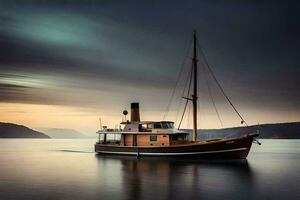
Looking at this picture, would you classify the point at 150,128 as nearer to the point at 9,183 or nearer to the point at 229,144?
the point at 229,144

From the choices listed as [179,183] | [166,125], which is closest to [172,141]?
[166,125]

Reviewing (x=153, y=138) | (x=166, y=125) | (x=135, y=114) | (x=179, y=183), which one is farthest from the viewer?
(x=135, y=114)

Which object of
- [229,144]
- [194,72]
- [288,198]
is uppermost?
[194,72]

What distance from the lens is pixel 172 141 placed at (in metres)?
57.8

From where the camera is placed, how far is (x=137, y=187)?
3422cm

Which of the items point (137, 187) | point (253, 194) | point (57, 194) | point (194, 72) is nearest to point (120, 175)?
point (137, 187)

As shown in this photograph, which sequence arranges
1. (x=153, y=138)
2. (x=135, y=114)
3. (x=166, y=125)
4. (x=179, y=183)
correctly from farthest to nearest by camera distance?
(x=135, y=114) → (x=153, y=138) → (x=166, y=125) → (x=179, y=183)

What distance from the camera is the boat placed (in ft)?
180

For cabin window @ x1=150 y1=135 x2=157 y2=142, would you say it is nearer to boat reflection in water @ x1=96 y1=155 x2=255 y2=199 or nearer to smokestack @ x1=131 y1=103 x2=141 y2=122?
smokestack @ x1=131 y1=103 x2=141 y2=122

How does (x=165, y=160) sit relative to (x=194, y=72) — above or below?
below

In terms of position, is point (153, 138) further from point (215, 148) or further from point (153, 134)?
point (215, 148)

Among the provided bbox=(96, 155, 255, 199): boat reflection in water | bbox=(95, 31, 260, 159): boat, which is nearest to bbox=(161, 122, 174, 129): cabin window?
bbox=(95, 31, 260, 159): boat

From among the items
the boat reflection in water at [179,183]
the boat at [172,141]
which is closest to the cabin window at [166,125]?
the boat at [172,141]

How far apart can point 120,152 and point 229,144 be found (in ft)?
66.8
